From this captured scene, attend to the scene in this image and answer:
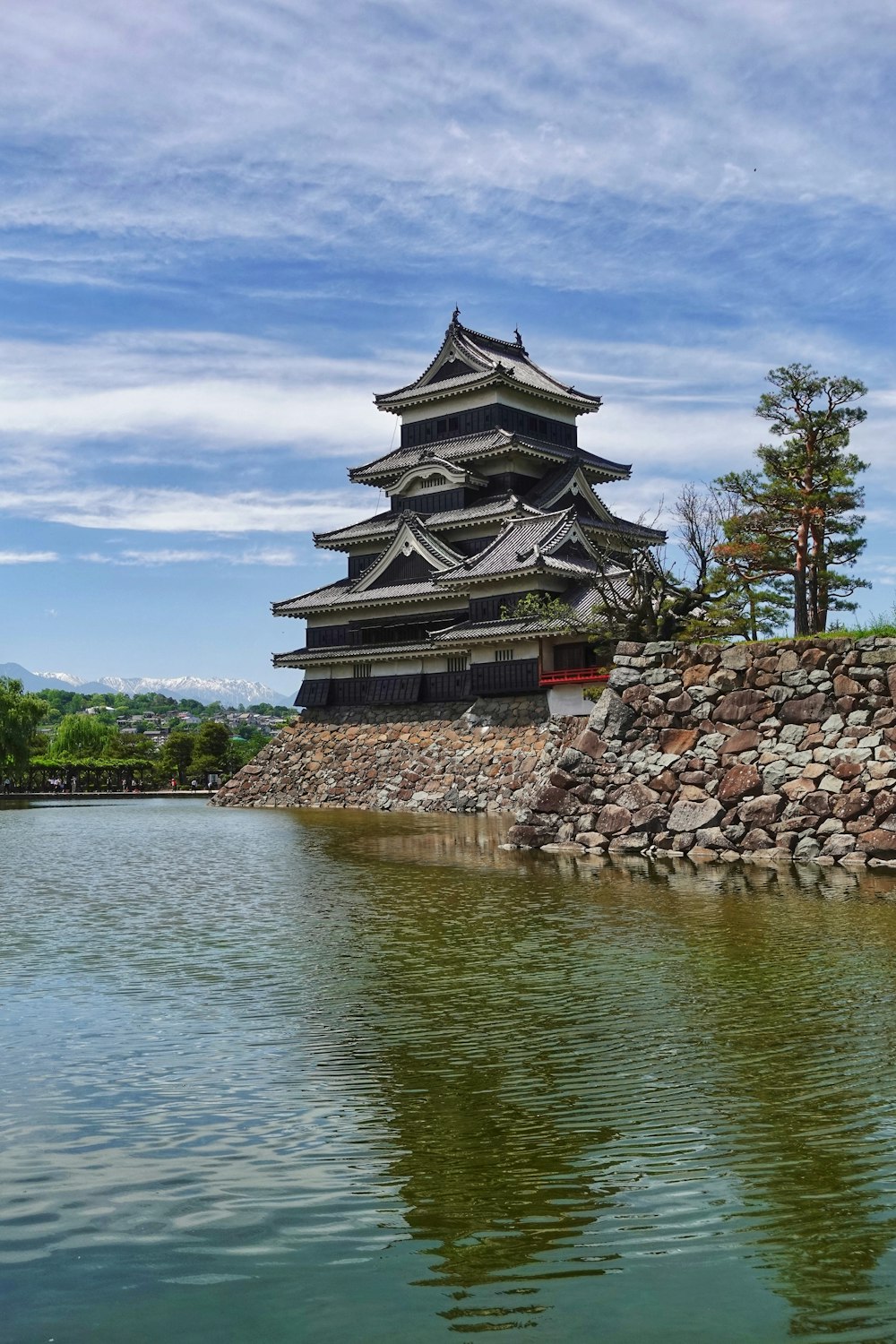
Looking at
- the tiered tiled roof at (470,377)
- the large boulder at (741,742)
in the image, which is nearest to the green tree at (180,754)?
the tiered tiled roof at (470,377)

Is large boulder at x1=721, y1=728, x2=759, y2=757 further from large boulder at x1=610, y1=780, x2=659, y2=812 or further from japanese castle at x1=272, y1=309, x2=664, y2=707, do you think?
japanese castle at x1=272, y1=309, x2=664, y2=707

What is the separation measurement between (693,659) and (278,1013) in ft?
42.8

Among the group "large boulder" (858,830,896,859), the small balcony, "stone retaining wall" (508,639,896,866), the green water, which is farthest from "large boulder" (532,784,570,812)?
the small balcony

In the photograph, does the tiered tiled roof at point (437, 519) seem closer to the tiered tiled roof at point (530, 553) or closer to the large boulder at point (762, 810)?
the tiered tiled roof at point (530, 553)

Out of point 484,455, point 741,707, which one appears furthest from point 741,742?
point 484,455

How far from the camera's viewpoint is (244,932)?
1230cm

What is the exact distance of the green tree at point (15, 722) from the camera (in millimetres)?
55156

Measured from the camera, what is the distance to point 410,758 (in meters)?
44.2

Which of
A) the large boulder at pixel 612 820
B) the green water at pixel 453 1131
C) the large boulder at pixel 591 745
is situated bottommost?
the green water at pixel 453 1131

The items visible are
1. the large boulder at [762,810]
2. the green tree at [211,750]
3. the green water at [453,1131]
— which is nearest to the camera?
the green water at [453,1131]

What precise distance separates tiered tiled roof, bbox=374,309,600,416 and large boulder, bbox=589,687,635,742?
30.3 meters

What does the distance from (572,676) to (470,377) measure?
16003 millimetres

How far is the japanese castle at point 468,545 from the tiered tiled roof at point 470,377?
8 centimetres

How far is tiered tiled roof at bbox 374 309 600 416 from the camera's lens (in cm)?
4906
